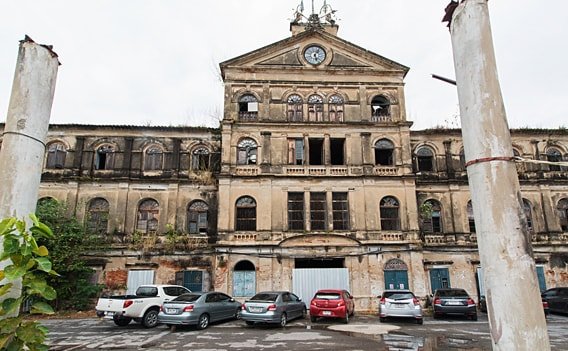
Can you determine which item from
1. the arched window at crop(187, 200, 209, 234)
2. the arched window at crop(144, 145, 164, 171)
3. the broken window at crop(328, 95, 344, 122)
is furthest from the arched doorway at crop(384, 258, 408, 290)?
the arched window at crop(144, 145, 164, 171)

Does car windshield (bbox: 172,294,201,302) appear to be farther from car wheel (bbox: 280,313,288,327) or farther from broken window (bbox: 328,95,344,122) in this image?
broken window (bbox: 328,95,344,122)

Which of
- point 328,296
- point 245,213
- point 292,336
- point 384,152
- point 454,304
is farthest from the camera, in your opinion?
point 384,152

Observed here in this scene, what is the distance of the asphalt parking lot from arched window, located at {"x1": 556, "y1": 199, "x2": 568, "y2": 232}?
10108mm

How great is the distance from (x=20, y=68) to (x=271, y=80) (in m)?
21.2

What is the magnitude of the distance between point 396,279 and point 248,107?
13.6m

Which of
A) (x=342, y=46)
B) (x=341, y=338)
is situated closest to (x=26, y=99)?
(x=341, y=338)

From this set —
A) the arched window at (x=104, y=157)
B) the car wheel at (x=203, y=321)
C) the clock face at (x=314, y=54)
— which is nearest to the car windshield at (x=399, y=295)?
the car wheel at (x=203, y=321)

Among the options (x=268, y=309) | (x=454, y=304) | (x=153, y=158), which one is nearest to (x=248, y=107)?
(x=153, y=158)

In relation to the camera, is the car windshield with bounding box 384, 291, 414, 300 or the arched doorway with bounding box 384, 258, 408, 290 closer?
the car windshield with bounding box 384, 291, 414, 300

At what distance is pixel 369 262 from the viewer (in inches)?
853

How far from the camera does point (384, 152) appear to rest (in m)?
24.7

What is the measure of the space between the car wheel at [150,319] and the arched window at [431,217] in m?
16.4

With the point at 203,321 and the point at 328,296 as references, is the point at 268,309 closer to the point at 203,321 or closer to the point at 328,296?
the point at 203,321

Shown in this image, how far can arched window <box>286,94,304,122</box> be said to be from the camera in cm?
2409
